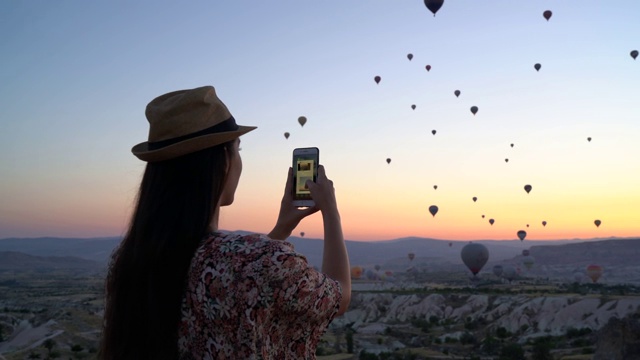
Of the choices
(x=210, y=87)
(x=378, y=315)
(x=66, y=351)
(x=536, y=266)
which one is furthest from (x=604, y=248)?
(x=210, y=87)

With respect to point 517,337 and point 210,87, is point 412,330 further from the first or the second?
point 210,87

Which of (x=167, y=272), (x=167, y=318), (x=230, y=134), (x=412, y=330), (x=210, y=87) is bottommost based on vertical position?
(x=412, y=330)

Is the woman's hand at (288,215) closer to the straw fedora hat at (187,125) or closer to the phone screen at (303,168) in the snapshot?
the phone screen at (303,168)

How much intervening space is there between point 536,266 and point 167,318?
165 metres

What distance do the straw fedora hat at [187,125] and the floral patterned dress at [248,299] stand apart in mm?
286

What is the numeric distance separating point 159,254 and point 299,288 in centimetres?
39

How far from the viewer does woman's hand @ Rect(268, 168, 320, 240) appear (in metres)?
2.33

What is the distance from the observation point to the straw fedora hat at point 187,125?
194 cm

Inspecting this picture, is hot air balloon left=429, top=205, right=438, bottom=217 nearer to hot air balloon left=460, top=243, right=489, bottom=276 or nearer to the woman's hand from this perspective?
hot air balloon left=460, top=243, right=489, bottom=276

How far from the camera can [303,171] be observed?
227cm

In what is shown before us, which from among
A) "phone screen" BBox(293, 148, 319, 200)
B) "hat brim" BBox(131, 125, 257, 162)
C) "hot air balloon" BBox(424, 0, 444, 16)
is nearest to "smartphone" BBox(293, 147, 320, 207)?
"phone screen" BBox(293, 148, 319, 200)

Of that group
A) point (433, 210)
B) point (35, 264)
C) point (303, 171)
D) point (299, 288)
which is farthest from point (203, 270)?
point (35, 264)

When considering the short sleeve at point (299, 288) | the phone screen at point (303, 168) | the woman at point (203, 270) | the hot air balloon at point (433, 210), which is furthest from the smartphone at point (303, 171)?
the hot air balloon at point (433, 210)

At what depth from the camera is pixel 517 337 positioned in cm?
3672
